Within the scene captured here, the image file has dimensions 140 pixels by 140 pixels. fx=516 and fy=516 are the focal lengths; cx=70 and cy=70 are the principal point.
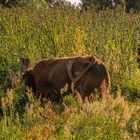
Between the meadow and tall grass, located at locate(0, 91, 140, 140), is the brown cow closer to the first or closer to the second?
the meadow

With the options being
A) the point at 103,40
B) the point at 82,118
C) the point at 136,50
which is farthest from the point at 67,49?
the point at 82,118

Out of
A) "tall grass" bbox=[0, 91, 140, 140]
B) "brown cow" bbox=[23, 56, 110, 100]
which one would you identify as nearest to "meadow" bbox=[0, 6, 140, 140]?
"brown cow" bbox=[23, 56, 110, 100]

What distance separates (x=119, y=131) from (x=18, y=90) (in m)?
3.49

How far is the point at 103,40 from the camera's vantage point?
11.6 metres

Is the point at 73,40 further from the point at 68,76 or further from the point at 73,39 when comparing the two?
the point at 68,76

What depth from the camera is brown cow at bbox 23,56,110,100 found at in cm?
829

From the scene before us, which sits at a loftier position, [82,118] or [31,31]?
[31,31]

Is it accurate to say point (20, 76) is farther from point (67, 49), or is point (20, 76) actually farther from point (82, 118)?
point (82, 118)

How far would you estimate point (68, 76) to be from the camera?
8.55 meters

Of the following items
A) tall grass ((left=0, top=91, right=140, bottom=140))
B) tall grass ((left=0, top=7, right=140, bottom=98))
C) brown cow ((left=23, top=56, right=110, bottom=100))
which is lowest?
tall grass ((left=0, top=91, right=140, bottom=140))

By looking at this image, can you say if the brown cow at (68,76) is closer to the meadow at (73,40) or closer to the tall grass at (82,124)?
the meadow at (73,40)

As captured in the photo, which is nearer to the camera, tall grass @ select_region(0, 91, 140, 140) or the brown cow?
tall grass @ select_region(0, 91, 140, 140)

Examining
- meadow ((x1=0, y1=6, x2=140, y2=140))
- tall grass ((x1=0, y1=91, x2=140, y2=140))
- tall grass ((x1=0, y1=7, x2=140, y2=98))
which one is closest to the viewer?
tall grass ((x1=0, y1=91, x2=140, y2=140))

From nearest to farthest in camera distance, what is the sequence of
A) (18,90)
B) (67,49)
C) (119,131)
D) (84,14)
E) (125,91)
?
(119,131) → (18,90) → (125,91) → (67,49) → (84,14)
